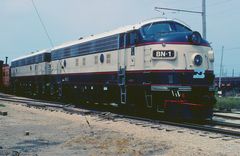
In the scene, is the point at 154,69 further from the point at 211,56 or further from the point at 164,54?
the point at 211,56

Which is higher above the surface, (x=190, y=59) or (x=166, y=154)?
(x=190, y=59)

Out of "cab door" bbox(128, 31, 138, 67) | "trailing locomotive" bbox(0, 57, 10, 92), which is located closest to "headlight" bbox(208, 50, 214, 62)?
"cab door" bbox(128, 31, 138, 67)

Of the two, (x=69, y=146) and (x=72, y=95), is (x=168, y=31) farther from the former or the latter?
(x=72, y=95)

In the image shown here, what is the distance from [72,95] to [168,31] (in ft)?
34.2

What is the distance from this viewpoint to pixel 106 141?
10945 mm

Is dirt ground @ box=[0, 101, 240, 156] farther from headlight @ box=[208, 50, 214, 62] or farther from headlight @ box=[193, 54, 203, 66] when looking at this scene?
headlight @ box=[208, 50, 214, 62]

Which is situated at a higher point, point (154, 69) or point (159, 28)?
point (159, 28)

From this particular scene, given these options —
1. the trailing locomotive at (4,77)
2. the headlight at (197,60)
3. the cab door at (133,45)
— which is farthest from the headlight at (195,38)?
the trailing locomotive at (4,77)

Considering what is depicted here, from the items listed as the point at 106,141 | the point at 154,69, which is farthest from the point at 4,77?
the point at 106,141

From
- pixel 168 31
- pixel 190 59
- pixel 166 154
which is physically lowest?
pixel 166 154

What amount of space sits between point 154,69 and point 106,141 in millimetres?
5338

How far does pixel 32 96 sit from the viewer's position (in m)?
37.2

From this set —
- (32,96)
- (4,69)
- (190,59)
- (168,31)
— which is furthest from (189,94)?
(4,69)

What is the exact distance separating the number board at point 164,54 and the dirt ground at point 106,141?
8.95ft
